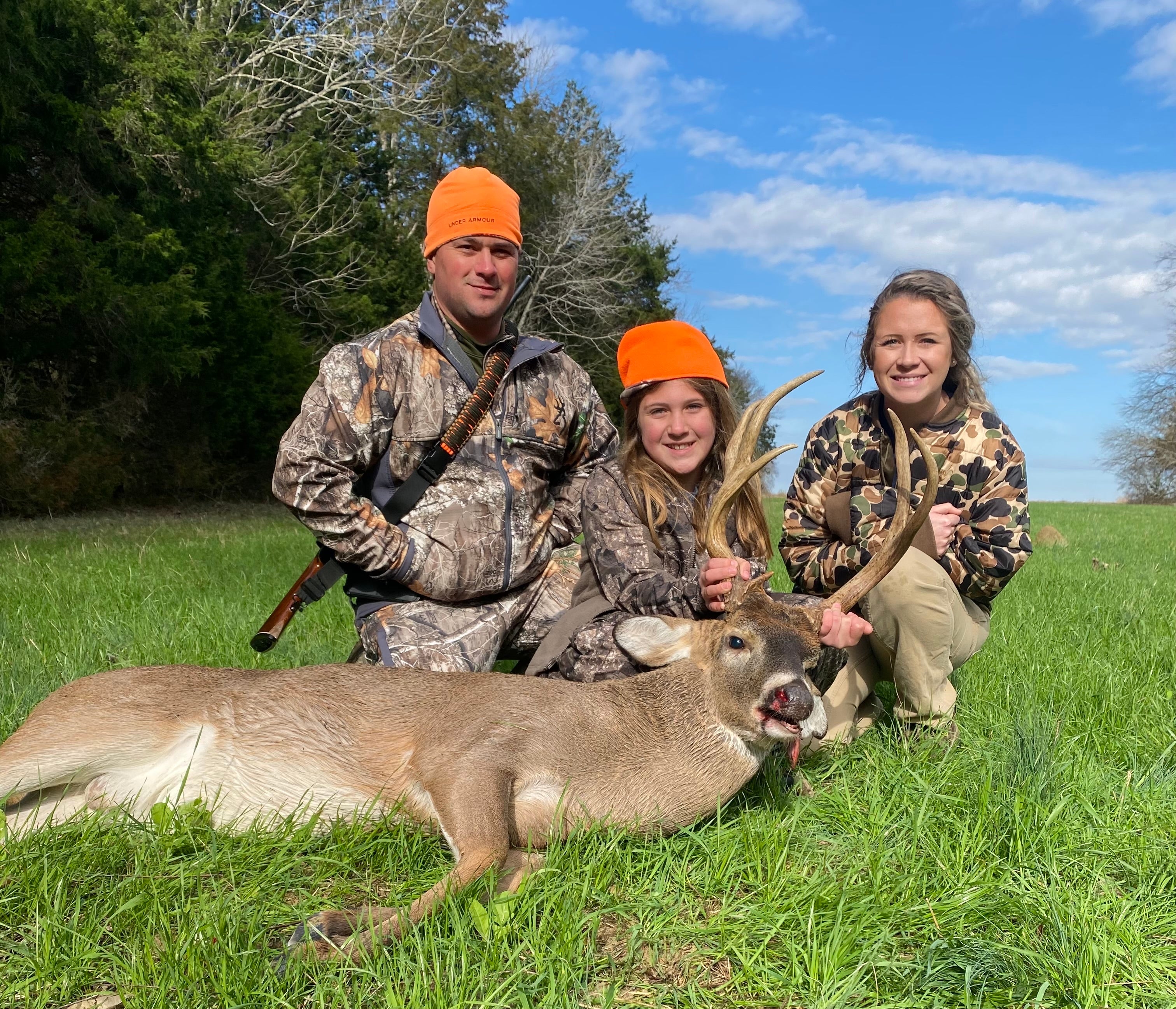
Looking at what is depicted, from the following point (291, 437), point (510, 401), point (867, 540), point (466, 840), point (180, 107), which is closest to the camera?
point (466, 840)

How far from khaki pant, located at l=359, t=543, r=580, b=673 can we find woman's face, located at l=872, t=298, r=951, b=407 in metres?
1.66

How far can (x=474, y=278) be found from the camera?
14.3 ft

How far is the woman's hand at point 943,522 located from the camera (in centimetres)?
366

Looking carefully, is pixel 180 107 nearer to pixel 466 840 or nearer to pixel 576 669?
pixel 576 669

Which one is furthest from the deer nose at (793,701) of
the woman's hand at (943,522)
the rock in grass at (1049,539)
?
the rock in grass at (1049,539)


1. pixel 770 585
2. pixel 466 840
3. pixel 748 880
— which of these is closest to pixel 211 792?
pixel 466 840

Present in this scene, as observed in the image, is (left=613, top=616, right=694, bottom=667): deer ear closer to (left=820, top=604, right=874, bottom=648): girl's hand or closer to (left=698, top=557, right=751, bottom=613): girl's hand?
(left=698, top=557, right=751, bottom=613): girl's hand

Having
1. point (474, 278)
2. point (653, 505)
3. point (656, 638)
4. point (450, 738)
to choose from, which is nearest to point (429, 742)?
point (450, 738)

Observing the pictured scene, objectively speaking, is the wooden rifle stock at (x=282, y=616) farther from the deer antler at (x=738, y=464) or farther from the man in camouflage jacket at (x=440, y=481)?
the deer antler at (x=738, y=464)

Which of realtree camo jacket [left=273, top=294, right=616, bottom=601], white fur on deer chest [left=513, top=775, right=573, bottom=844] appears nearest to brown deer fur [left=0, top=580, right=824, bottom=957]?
white fur on deer chest [left=513, top=775, right=573, bottom=844]

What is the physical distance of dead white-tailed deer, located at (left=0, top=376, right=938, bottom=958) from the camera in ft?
9.45

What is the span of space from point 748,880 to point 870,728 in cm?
158

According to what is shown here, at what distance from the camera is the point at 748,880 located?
8.95ft

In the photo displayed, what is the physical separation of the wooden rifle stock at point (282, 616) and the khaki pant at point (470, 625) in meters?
0.34
